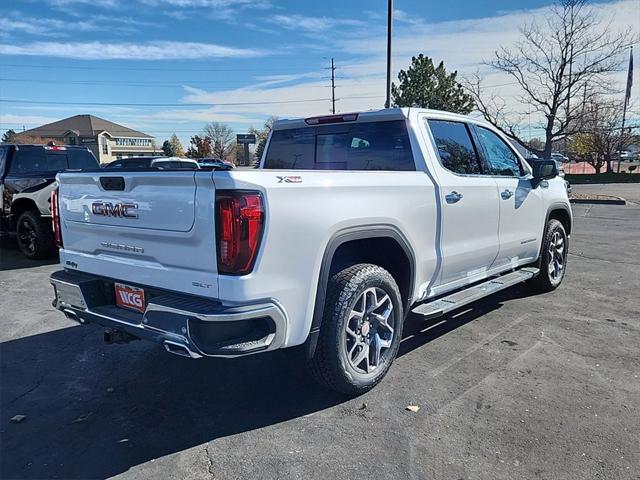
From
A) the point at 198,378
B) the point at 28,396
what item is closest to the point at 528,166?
the point at 198,378

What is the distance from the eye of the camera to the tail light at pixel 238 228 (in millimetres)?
2648

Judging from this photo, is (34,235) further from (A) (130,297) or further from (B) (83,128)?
(B) (83,128)

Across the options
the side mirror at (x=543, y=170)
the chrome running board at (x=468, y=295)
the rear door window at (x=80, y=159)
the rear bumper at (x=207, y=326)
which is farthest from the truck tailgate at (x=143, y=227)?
the rear door window at (x=80, y=159)

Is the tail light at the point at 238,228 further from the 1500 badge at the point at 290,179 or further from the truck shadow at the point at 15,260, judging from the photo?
the truck shadow at the point at 15,260

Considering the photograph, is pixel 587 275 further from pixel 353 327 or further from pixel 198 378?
pixel 198 378

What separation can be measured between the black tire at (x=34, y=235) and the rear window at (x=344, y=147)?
5163 millimetres

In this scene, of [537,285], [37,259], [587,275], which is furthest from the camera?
[37,259]

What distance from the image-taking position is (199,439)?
3018mm

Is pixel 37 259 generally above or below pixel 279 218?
below

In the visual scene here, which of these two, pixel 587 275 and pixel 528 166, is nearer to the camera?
pixel 528 166

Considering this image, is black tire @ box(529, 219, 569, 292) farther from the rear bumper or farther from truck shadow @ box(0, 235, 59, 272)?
truck shadow @ box(0, 235, 59, 272)

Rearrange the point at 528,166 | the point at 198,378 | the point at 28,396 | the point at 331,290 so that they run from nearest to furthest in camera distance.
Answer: the point at 331,290 < the point at 28,396 < the point at 198,378 < the point at 528,166

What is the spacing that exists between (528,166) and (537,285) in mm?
1478

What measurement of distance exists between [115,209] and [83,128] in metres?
90.9
